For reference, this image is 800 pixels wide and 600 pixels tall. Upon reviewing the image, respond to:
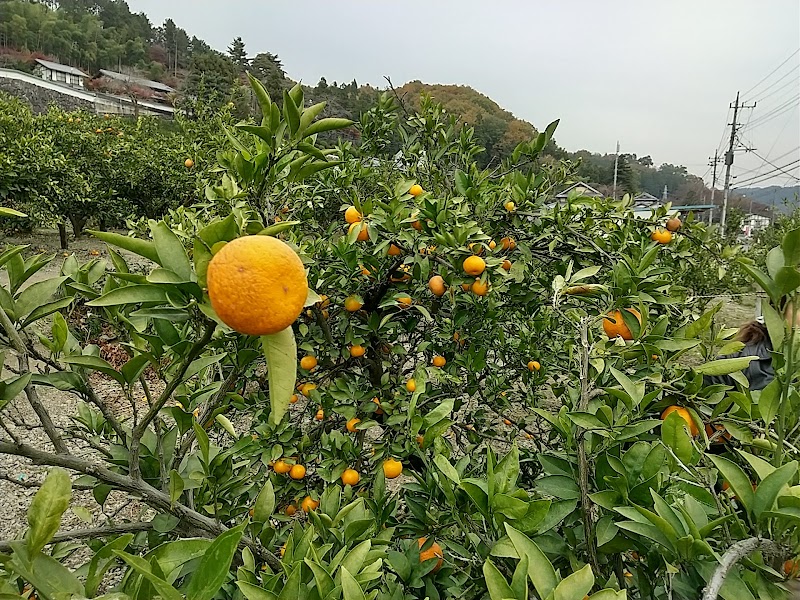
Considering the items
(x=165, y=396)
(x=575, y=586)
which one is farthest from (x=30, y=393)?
(x=575, y=586)

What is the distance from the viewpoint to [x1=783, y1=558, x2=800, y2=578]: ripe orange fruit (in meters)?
0.56

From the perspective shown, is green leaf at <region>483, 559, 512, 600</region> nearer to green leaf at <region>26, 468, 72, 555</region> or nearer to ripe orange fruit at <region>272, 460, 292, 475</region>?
green leaf at <region>26, 468, 72, 555</region>

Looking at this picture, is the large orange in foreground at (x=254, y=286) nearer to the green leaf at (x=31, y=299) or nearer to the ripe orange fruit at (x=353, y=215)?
the green leaf at (x=31, y=299)

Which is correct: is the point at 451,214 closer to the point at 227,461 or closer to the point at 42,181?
the point at 227,461

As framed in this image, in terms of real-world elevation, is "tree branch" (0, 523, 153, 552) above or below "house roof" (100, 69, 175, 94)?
below

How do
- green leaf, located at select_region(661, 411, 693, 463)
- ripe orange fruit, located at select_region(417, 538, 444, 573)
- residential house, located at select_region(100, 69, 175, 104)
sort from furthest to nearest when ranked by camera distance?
residential house, located at select_region(100, 69, 175, 104) → ripe orange fruit, located at select_region(417, 538, 444, 573) → green leaf, located at select_region(661, 411, 693, 463)

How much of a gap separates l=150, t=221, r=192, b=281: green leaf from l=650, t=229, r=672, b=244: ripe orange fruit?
1348 mm

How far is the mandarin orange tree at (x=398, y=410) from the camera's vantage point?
473 mm

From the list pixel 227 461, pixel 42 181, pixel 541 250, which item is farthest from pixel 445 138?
pixel 42 181

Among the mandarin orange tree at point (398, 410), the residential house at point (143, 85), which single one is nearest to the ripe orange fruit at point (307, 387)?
the mandarin orange tree at point (398, 410)

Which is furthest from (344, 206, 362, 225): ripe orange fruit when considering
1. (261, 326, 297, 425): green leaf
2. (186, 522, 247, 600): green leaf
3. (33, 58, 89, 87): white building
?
(33, 58, 89, 87): white building

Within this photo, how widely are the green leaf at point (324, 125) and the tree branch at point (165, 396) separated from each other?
14.1 inches

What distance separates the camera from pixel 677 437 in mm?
616

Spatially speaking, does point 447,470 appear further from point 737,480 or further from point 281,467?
point 281,467
